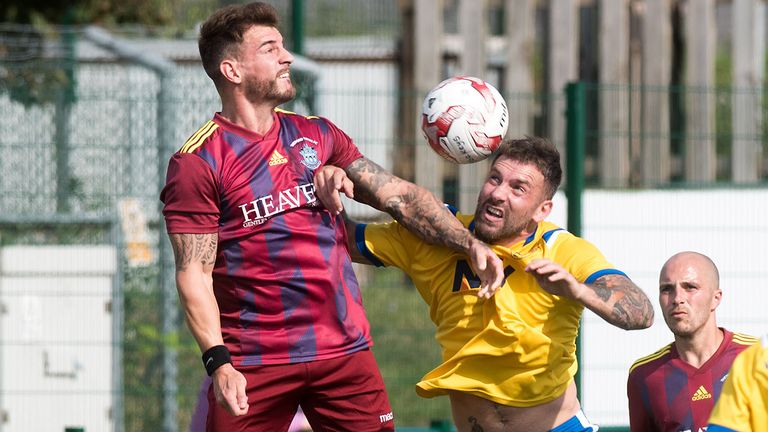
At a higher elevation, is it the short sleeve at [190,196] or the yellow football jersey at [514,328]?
the short sleeve at [190,196]

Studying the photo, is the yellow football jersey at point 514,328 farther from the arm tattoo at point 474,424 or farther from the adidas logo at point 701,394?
the adidas logo at point 701,394

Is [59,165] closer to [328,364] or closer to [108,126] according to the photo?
[108,126]

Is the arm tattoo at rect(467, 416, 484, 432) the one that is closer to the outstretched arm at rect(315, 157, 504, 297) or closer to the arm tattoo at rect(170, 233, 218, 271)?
the outstretched arm at rect(315, 157, 504, 297)

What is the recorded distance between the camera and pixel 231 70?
4.77 metres

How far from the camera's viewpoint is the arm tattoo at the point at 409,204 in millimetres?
4785

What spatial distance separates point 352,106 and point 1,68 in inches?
106

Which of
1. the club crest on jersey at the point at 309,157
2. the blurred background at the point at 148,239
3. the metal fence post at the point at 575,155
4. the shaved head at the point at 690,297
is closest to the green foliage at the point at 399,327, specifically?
the blurred background at the point at 148,239

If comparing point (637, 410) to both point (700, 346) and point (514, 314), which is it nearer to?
point (700, 346)

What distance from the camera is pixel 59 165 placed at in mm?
7617

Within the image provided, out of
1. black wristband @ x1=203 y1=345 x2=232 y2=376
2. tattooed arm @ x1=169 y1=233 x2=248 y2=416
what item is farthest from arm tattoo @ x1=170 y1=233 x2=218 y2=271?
black wristband @ x1=203 y1=345 x2=232 y2=376

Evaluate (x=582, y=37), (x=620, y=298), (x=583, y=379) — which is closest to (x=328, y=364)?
(x=620, y=298)

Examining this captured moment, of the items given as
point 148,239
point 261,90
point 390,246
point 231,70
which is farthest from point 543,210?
point 148,239

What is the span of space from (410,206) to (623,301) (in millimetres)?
983

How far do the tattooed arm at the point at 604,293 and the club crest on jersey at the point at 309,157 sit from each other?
1.08 meters
